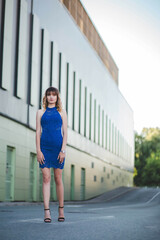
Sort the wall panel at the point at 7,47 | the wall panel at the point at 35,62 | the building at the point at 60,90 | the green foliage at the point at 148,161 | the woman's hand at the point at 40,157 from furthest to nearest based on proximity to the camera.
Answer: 1. the green foliage at the point at 148,161
2. the wall panel at the point at 35,62
3. the building at the point at 60,90
4. the wall panel at the point at 7,47
5. the woman's hand at the point at 40,157

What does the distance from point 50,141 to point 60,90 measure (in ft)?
76.4

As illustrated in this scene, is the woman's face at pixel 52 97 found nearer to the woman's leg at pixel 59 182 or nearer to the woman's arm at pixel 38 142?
the woman's arm at pixel 38 142

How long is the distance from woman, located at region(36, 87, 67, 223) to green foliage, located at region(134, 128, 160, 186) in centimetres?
7487

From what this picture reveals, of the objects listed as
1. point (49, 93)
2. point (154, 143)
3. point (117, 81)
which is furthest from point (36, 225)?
point (154, 143)

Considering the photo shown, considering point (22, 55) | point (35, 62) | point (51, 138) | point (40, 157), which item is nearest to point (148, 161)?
point (35, 62)

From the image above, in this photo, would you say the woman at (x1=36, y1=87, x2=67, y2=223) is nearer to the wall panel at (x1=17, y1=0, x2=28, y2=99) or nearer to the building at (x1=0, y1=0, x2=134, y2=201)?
the building at (x1=0, y1=0, x2=134, y2=201)

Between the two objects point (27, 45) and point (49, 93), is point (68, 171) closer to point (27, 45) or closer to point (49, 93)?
point (27, 45)

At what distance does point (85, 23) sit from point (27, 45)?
66.1ft

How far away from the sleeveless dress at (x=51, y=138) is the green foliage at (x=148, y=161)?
74939 millimetres

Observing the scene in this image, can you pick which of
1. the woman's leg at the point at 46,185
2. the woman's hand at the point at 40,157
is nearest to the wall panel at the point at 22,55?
the woman's leg at the point at 46,185

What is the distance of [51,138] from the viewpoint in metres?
6.71

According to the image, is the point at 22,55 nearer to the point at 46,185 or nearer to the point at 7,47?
the point at 7,47

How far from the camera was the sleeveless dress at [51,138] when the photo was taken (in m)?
6.68

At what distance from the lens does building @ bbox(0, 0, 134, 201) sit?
20453mm
